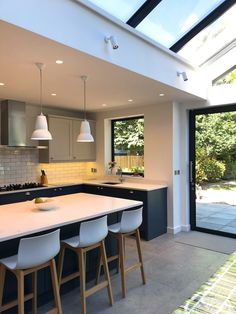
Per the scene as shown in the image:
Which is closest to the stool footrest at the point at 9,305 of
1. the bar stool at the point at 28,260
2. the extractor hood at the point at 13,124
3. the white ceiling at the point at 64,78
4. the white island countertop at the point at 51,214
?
the bar stool at the point at 28,260

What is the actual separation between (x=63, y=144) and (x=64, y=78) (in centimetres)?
232

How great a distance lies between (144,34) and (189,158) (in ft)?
8.80

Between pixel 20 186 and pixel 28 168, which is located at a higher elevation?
pixel 28 168

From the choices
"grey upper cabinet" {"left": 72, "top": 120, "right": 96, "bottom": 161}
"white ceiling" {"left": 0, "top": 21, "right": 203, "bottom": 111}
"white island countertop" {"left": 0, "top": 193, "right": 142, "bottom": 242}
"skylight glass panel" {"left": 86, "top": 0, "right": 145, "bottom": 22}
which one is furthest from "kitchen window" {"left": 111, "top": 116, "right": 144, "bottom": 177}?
"skylight glass panel" {"left": 86, "top": 0, "right": 145, "bottom": 22}

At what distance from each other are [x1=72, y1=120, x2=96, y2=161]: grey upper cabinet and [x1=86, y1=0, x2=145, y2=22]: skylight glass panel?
9.78 ft

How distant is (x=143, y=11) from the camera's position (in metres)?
3.17

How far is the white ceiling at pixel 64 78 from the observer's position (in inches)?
92.7

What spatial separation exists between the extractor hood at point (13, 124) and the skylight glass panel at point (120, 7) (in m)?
2.63

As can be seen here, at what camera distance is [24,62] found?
2746 mm

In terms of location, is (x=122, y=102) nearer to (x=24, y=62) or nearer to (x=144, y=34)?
(x=144, y=34)

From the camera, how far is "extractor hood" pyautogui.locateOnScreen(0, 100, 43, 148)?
15.1 ft

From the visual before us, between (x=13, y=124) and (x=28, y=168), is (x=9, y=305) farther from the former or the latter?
(x=28, y=168)

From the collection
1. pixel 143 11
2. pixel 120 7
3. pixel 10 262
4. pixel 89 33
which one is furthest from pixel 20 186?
pixel 143 11

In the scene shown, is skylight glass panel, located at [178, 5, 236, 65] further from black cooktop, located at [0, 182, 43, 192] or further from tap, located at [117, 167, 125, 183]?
black cooktop, located at [0, 182, 43, 192]
